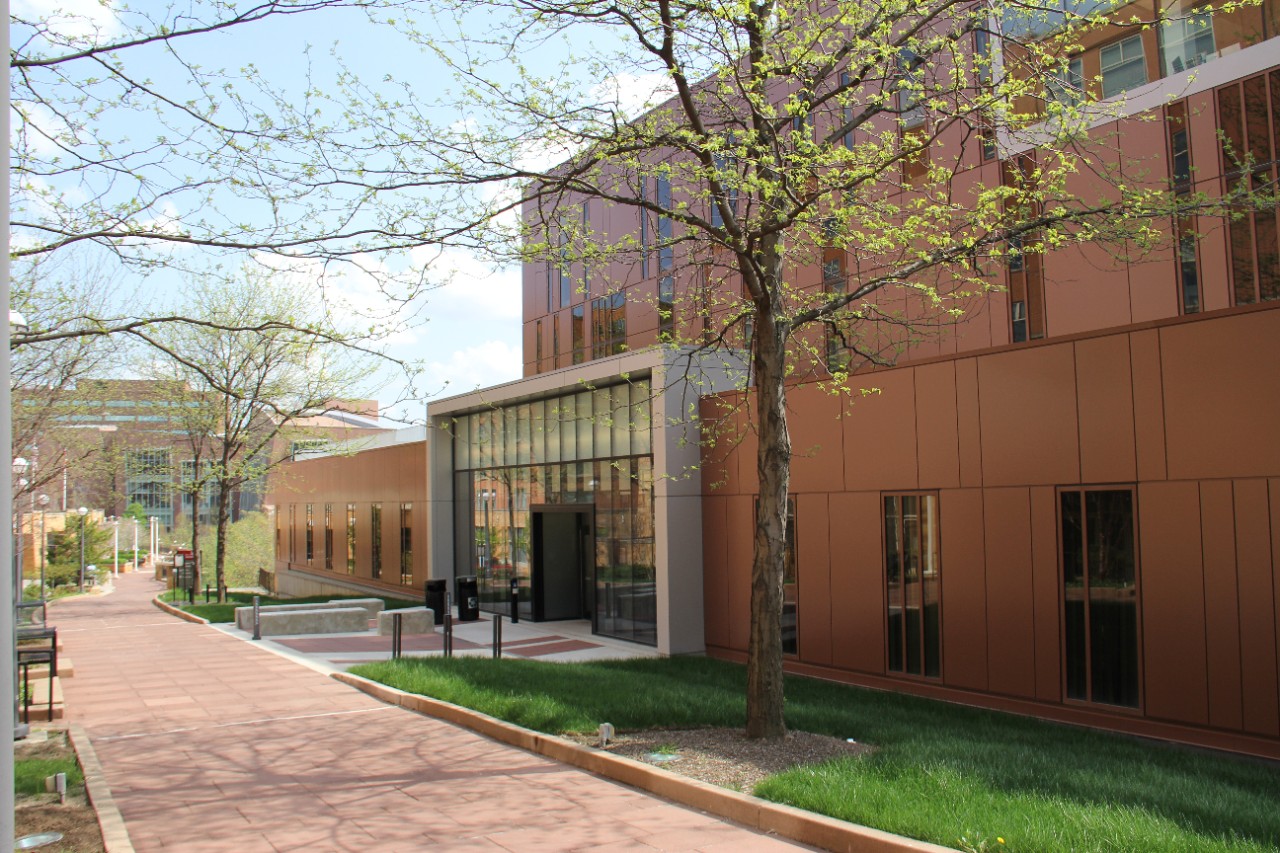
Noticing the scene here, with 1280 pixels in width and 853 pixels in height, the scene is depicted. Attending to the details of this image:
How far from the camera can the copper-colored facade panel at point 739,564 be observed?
17109 mm

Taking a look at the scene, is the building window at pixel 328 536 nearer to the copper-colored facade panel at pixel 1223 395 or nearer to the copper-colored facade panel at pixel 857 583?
the copper-colored facade panel at pixel 857 583

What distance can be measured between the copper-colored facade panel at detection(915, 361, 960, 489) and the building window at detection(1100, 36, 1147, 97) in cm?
975

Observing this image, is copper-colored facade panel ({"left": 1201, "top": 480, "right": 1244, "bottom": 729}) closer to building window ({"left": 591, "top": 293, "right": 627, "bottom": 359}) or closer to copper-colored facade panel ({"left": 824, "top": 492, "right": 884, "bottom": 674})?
copper-colored facade panel ({"left": 824, "top": 492, "right": 884, "bottom": 674})

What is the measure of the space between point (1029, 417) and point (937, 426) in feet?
4.75

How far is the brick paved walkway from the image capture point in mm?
7102

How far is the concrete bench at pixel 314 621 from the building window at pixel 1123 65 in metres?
18.2

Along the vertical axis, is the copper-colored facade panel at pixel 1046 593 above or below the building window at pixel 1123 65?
below

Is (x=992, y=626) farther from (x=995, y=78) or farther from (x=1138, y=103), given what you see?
(x=1138, y=103)

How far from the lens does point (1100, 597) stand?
11.7 meters

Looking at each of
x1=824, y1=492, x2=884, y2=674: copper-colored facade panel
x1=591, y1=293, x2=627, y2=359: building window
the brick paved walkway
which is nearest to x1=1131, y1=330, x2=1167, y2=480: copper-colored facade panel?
x1=824, y1=492, x2=884, y2=674: copper-colored facade panel

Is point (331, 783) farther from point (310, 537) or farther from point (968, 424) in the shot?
point (310, 537)

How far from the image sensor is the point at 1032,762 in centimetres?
850

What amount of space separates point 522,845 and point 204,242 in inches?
220

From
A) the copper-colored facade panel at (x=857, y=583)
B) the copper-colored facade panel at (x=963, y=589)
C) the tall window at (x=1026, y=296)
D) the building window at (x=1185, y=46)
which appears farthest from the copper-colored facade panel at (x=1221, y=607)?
the building window at (x=1185, y=46)
